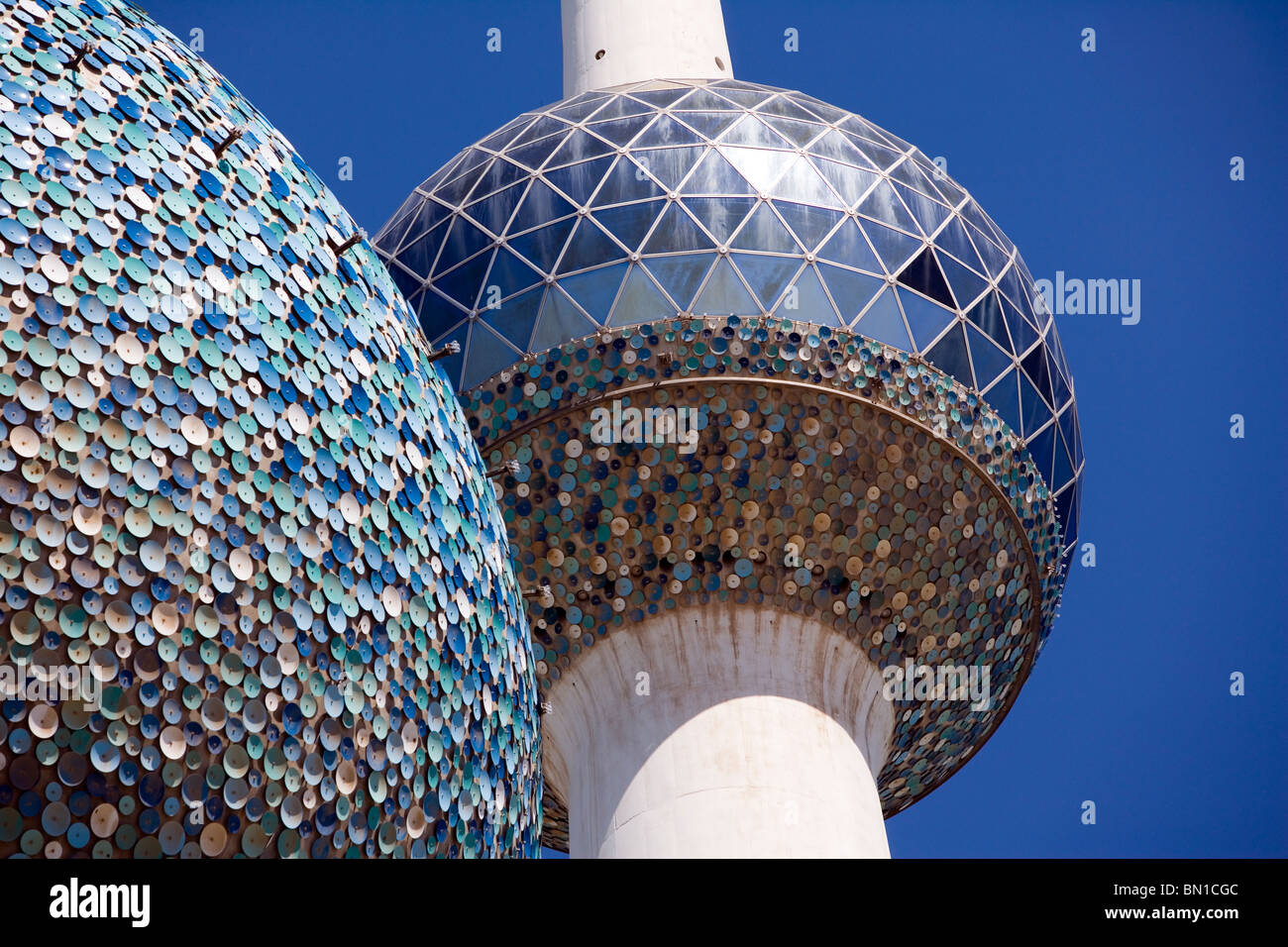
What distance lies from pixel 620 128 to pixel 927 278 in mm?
2970

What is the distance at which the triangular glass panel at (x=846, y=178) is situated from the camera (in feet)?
61.2

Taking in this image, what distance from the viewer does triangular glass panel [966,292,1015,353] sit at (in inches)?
735


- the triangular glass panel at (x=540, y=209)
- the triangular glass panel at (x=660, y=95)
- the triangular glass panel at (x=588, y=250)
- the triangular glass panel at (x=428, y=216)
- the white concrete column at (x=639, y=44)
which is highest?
the white concrete column at (x=639, y=44)

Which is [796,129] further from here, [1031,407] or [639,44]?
[1031,407]

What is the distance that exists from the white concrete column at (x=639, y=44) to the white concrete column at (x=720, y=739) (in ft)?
18.7

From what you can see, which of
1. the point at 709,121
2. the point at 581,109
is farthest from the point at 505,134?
the point at 709,121

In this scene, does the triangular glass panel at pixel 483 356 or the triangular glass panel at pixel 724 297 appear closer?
the triangular glass panel at pixel 724 297

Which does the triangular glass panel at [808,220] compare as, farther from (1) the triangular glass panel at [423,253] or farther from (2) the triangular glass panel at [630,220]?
(1) the triangular glass panel at [423,253]

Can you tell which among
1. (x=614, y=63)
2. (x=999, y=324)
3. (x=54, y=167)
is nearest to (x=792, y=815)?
(x=999, y=324)

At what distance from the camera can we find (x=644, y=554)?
17.7m

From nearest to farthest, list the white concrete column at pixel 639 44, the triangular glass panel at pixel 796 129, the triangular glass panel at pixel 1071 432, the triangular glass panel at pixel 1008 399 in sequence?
the triangular glass panel at pixel 1008 399 → the triangular glass panel at pixel 796 129 → the triangular glass panel at pixel 1071 432 → the white concrete column at pixel 639 44

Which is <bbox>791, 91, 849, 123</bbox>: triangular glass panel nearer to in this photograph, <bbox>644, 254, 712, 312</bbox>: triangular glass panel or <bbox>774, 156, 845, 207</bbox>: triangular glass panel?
<bbox>774, 156, 845, 207</bbox>: triangular glass panel

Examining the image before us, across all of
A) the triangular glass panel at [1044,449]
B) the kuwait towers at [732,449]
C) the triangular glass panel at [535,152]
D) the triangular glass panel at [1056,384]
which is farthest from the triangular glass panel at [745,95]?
the triangular glass panel at [1044,449]
